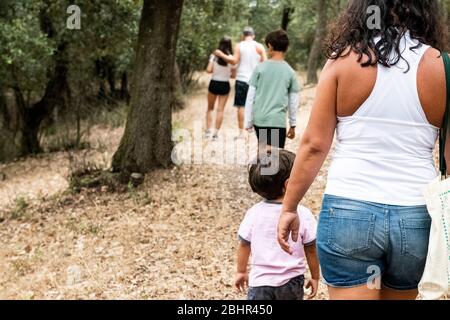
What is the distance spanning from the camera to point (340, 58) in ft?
7.37

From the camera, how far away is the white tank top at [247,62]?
368 inches

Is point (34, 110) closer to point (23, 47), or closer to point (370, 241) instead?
point (23, 47)

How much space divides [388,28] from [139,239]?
514cm

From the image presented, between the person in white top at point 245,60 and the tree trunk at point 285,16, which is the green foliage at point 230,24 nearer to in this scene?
the tree trunk at point 285,16

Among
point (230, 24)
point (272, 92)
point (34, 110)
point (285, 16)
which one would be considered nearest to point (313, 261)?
point (272, 92)

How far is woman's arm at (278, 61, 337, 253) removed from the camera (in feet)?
7.39

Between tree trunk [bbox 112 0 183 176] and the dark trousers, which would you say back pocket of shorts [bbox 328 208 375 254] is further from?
tree trunk [bbox 112 0 183 176]

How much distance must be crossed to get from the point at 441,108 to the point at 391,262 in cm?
61

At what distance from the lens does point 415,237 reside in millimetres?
2166

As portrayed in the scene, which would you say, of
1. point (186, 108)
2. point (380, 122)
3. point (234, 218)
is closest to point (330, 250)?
point (380, 122)

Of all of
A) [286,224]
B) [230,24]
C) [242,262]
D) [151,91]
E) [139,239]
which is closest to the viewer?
[286,224]

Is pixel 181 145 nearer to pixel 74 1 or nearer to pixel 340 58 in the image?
pixel 74 1

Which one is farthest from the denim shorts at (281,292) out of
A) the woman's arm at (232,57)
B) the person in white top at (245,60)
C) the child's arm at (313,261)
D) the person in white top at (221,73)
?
the person in white top at (221,73)

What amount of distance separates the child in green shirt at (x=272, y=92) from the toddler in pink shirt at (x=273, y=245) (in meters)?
3.42
